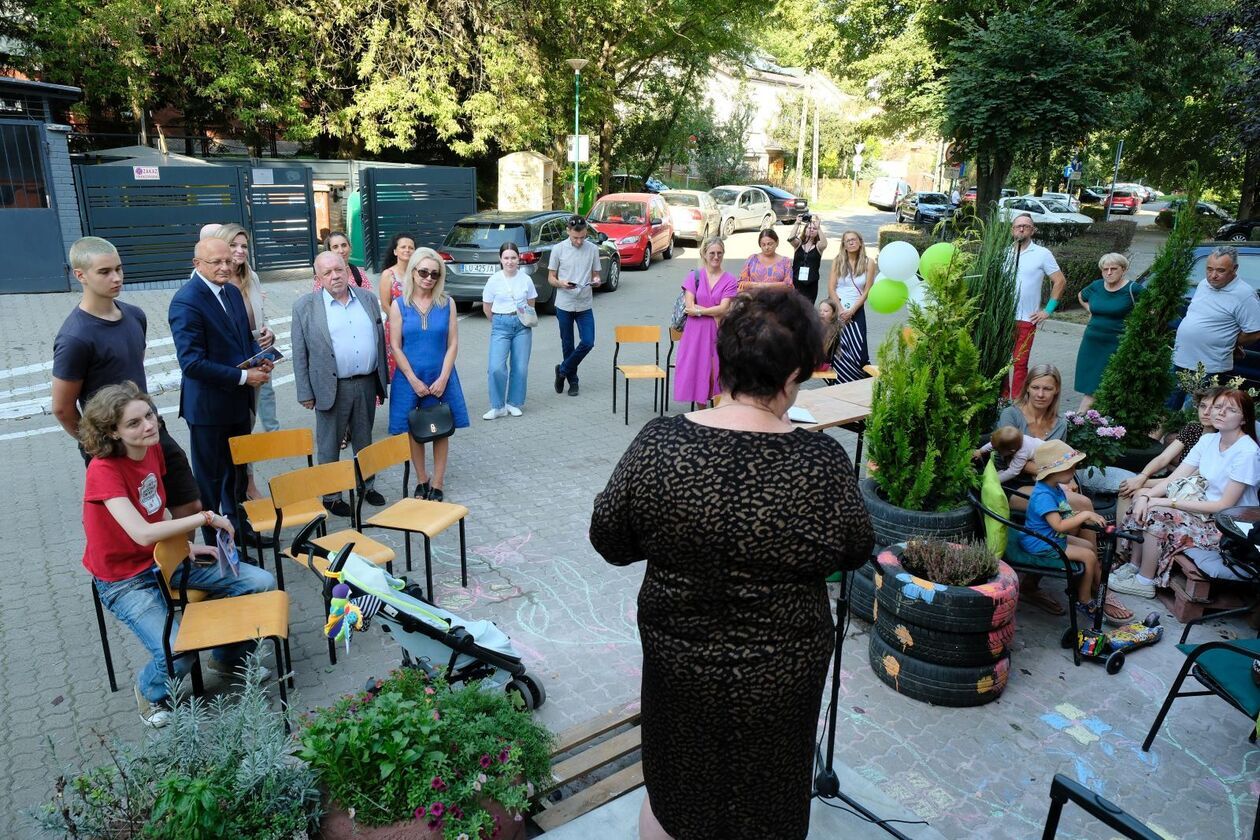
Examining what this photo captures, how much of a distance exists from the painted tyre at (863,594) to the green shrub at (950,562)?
0.42m

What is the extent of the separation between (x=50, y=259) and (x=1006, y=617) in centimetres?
1444

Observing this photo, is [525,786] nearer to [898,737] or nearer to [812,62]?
[898,737]

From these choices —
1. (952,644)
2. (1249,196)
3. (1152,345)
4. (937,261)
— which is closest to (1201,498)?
(1152,345)

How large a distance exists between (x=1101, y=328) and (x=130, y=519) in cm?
794

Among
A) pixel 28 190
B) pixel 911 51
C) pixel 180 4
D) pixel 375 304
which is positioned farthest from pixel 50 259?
pixel 911 51

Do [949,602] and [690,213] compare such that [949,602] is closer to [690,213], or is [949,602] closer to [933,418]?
[933,418]

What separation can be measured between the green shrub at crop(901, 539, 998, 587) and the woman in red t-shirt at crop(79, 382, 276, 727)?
3.46 meters

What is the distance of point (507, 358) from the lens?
28.8ft

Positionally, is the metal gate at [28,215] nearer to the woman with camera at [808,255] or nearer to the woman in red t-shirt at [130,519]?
the woman with camera at [808,255]

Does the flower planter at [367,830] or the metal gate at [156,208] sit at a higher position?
the metal gate at [156,208]

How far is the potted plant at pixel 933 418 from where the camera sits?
4711mm

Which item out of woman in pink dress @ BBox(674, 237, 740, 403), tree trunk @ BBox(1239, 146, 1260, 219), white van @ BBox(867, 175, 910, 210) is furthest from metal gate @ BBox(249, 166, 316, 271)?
Result: white van @ BBox(867, 175, 910, 210)

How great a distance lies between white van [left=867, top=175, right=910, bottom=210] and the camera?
42.4 metres

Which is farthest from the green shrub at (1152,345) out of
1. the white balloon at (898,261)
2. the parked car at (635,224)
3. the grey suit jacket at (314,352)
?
the parked car at (635,224)
